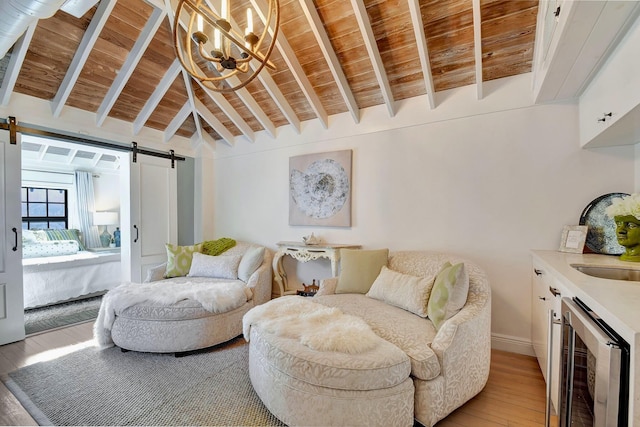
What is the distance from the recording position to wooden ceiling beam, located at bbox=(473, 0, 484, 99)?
6.85 feet

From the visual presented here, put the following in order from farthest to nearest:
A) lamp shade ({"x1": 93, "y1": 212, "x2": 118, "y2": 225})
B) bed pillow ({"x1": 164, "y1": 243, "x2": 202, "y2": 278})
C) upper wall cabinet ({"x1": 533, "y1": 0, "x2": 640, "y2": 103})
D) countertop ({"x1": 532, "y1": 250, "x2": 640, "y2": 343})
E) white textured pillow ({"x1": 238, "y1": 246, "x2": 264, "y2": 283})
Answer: lamp shade ({"x1": 93, "y1": 212, "x2": 118, "y2": 225})
bed pillow ({"x1": 164, "y1": 243, "x2": 202, "y2": 278})
white textured pillow ({"x1": 238, "y1": 246, "x2": 264, "y2": 283})
upper wall cabinet ({"x1": 533, "y1": 0, "x2": 640, "y2": 103})
countertop ({"x1": 532, "y1": 250, "x2": 640, "y2": 343})

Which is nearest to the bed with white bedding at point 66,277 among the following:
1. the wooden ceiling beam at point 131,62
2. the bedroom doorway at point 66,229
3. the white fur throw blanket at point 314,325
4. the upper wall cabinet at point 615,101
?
the bedroom doorway at point 66,229

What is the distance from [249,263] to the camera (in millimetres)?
3436

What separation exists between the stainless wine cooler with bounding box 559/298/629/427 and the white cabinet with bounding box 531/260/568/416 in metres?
0.18

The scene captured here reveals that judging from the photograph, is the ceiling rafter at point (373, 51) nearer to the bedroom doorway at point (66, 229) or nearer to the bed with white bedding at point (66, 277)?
the bedroom doorway at point (66, 229)

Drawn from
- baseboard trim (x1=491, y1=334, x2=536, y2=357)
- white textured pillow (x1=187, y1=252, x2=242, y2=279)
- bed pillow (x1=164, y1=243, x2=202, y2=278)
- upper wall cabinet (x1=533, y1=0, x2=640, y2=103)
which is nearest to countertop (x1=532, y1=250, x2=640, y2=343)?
baseboard trim (x1=491, y1=334, x2=536, y2=357)

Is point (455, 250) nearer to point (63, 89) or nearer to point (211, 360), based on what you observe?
point (211, 360)

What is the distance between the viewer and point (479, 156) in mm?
2770

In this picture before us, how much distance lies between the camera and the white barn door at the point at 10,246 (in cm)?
289

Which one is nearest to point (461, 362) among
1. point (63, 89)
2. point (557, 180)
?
point (557, 180)

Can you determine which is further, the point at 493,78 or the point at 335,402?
the point at 493,78

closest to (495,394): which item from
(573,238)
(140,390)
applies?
(573,238)

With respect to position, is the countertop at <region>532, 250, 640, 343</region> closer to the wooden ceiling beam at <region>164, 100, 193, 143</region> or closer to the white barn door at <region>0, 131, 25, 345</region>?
the wooden ceiling beam at <region>164, 100, 193, 143</region>

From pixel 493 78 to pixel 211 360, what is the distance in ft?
11.8
